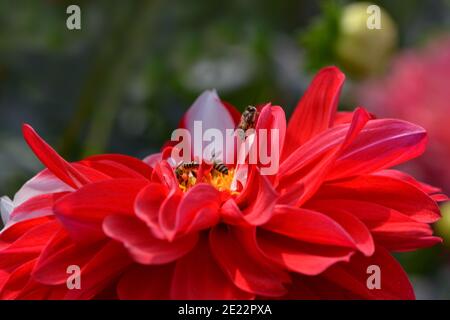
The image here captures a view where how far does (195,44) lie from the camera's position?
5.49 feet

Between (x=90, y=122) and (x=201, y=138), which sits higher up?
(x=201, y=138)

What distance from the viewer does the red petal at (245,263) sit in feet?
1.95

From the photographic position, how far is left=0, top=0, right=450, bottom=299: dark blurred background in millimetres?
1345

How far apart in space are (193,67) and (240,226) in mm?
1026

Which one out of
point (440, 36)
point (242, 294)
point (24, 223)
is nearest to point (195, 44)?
point (440, 36)

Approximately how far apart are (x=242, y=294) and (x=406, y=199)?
144 mm

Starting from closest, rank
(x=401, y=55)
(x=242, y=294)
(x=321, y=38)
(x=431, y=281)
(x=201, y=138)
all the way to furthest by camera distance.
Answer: (x=242, y=294) < (x=201, y=138) < (x=321, y=38) < (x=431, y=281) < (x=401, y=55)

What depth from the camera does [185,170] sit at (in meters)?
0.76

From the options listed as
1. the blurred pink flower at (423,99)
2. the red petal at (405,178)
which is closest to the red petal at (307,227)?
the red petal at (405,178)

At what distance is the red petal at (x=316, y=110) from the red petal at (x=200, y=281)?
14 centimetres

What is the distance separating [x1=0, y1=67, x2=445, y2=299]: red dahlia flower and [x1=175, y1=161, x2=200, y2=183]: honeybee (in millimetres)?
42

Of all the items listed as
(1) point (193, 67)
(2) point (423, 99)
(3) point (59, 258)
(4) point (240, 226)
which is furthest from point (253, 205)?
(1) point (193, 67)

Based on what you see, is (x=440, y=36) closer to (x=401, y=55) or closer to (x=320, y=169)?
(x=401, y=55)

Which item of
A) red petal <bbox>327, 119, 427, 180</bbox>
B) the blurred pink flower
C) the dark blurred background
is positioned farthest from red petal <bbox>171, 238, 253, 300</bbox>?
the blurred pink flower
